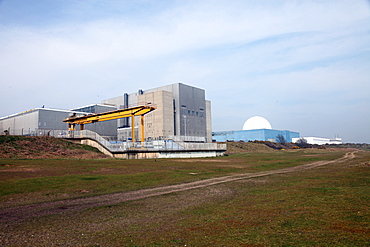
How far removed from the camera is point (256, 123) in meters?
154

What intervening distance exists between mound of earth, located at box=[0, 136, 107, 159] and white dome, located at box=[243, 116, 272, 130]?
113065 millimetres

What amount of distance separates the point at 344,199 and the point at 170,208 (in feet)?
24.5

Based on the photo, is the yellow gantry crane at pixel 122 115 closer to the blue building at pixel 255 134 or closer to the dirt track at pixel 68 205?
the dirt track at pixel 68 205

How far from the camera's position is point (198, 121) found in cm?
10225

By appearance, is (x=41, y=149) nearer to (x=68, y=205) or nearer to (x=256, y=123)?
(x=68, y=205)

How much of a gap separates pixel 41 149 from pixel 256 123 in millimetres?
123705

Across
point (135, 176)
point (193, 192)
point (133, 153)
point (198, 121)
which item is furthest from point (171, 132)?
point (193, 192)

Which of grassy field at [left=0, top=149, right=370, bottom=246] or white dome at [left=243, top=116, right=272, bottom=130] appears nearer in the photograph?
grassy field at [left=0, top=149, right=370, bottom=246]

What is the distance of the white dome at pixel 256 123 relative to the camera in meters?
153

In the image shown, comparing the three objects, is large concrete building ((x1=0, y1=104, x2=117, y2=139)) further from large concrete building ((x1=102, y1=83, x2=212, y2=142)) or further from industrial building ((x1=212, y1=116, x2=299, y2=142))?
industrial building ((x1=212, y1=116, x2=299, y2=142))

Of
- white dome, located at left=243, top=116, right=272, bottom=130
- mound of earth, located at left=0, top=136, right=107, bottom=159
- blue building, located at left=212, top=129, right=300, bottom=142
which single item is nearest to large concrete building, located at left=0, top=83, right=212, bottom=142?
mound of earth, located at left=0, top=136, right=107, bottom=159

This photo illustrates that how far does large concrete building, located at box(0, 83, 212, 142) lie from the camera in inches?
3275

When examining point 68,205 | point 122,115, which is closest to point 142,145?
point 122,115

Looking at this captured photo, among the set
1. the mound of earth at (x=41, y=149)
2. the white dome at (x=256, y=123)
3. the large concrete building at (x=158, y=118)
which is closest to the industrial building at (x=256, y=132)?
the white dome at (x=256, y=123)
